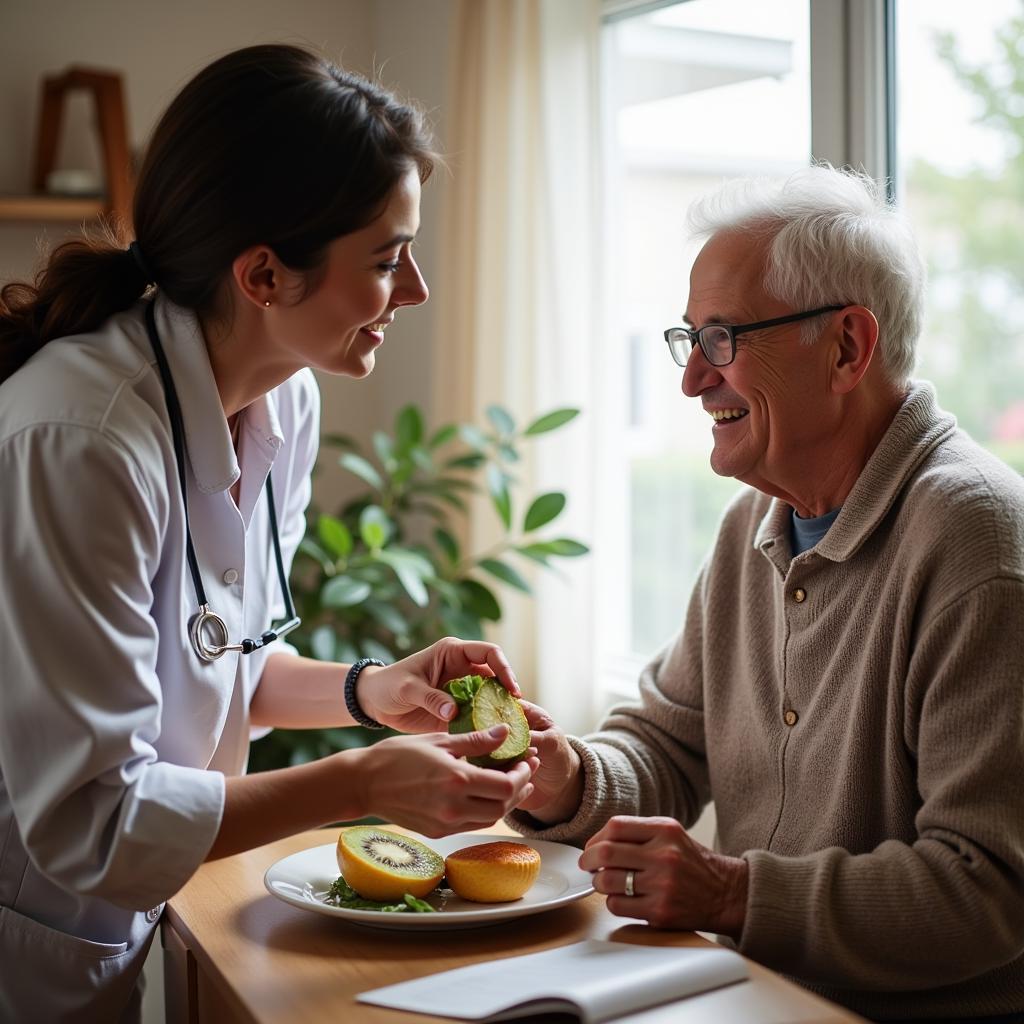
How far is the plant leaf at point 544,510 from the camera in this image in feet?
9.96

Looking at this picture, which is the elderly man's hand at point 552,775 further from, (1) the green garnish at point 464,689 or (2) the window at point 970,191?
(2) the window at point 970,191

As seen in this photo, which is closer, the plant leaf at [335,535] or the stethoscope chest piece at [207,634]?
the stethoscope chest piece at [207,634]

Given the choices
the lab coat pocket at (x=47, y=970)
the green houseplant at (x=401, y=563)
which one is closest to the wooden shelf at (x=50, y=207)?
the green houseplant at (x=401, y=563)

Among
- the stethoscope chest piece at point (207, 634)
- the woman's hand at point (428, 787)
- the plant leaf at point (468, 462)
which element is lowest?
the woman's hand at point (428, 787)

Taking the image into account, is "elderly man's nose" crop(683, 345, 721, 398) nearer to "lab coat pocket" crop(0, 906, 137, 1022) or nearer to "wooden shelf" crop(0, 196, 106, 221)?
"lab coat pocket" crop(0, 906, 137, 1022)

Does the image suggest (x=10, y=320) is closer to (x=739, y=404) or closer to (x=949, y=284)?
(x=739, y=404)

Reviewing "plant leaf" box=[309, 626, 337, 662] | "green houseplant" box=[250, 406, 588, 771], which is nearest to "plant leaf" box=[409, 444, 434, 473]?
"green houseplant" box=[250, 406, 588, 771]

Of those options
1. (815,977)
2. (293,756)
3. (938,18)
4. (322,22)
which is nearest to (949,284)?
(938,18)

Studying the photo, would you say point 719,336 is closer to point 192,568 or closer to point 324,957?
point 192,568

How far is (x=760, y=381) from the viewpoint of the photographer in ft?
5.58

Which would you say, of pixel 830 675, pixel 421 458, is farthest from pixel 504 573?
pixel 830 675

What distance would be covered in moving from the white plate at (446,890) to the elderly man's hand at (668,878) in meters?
0.04

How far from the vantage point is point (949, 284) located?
2543 millimetres

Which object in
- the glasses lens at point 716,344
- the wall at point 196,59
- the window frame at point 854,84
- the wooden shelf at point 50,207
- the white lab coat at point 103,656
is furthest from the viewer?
the wall at point 196,59
